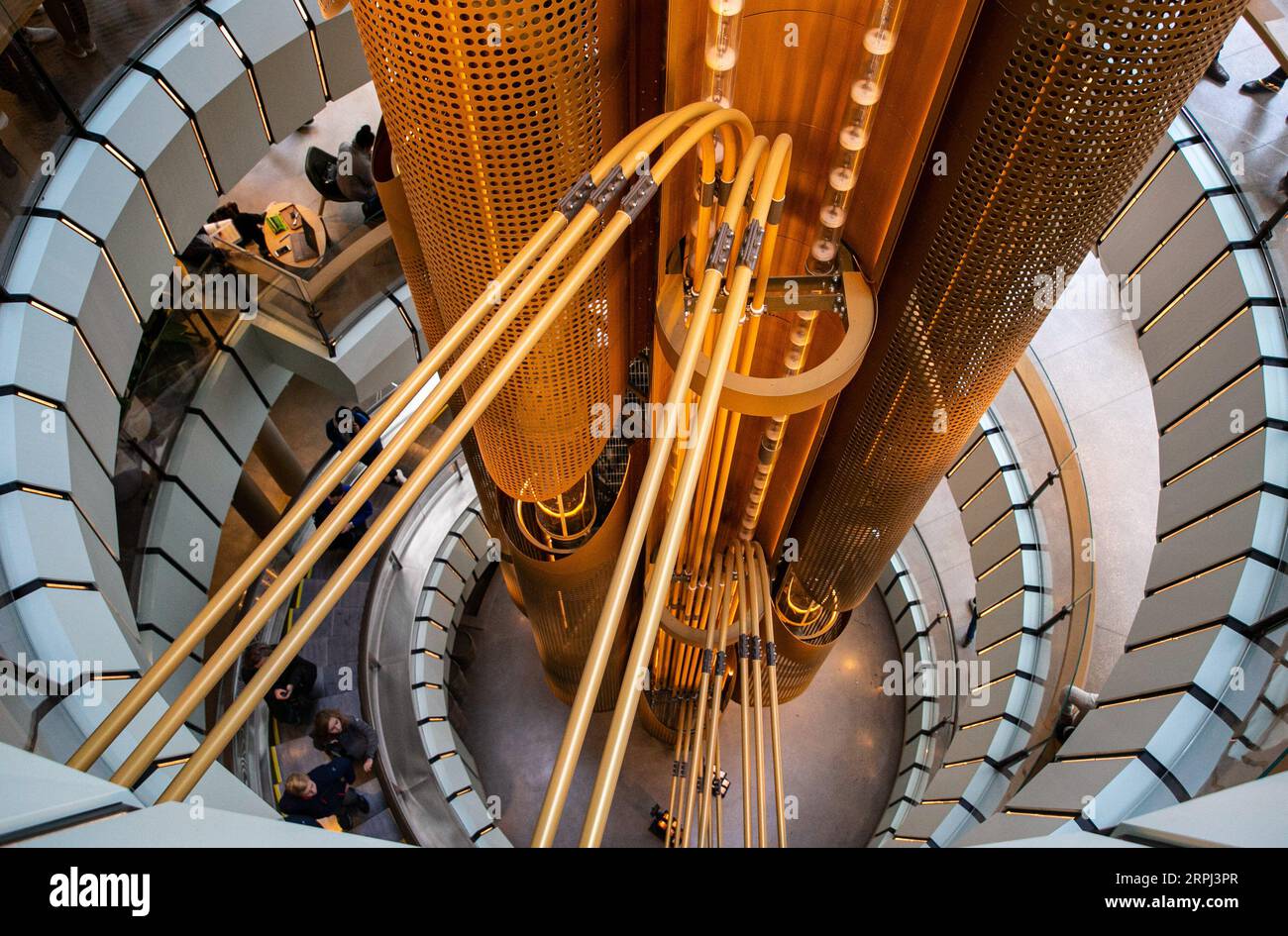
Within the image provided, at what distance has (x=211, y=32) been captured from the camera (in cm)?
916

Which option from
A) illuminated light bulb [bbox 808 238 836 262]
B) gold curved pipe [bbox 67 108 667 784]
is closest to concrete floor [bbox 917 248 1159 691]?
illuminated light bulb [bbox 808 238 836 262]

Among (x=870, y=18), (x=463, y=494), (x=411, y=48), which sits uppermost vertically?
(x=463, y=494)

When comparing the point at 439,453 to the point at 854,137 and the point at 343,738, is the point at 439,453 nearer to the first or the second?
the point at 854,137

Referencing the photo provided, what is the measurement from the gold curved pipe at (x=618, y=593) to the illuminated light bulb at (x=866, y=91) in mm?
728

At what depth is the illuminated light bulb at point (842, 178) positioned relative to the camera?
4.72 meters

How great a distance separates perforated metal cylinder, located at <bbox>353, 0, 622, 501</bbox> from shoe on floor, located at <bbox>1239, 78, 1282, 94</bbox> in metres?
7.67

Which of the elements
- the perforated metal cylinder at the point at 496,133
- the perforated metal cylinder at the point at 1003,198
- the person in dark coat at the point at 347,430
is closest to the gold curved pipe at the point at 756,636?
the perforated metal cylinder at the point at 1003,198

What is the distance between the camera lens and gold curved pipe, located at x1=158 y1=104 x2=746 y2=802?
103 inches

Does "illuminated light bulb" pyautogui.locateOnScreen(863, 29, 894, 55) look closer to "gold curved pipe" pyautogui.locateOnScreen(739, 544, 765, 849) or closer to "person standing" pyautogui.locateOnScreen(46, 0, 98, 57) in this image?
"gold curved pipe" pyautogui.locateOnScreen(739, 544, 765, 849)

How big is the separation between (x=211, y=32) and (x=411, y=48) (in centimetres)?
742

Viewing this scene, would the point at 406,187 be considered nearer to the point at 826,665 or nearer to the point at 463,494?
the point at 463,494

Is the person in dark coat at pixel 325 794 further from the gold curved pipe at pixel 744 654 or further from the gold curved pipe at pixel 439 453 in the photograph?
the gold curved pipe at pixel 439 453
